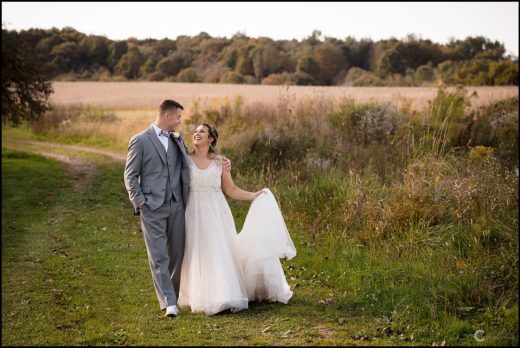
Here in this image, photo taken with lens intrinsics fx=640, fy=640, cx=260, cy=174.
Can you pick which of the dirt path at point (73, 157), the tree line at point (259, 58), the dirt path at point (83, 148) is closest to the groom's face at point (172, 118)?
the dirt path at point (73, 157)

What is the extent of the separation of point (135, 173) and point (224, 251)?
1.29 metres

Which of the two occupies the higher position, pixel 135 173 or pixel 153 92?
pixel 135 173

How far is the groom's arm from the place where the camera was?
679 centimetres

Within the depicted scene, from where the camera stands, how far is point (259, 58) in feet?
157

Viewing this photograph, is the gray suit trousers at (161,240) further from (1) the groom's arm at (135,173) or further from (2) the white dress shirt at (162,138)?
(2) the white dress shirt at (162,138)

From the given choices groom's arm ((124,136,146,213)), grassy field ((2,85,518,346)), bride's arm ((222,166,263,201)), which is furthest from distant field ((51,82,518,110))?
groom's arm ((124,136,146,213))

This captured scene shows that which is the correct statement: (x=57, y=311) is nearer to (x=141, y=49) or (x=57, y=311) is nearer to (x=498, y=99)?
(x=498, y=99)

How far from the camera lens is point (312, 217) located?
34.7 feet

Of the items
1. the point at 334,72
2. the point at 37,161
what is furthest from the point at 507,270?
the point at 334,72

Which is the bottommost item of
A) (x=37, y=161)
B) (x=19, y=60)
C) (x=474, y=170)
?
(x=37, y=161)

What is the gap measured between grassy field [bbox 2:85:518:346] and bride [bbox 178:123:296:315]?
267mm

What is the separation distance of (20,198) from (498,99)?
12753 millimetres

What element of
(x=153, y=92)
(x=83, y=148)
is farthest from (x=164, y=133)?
(x=153, y=92)

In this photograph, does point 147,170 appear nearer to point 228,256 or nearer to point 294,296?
point 228,256
